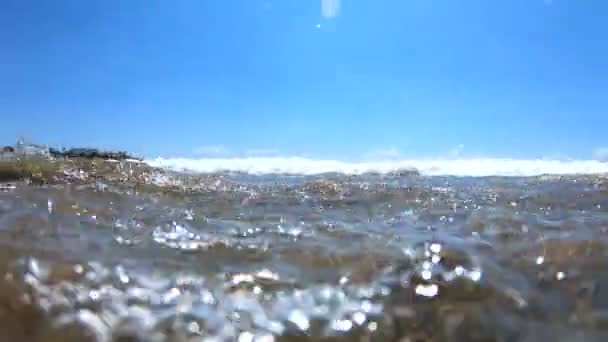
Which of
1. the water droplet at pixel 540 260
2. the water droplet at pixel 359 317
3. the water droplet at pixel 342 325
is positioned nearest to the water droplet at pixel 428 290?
the water droplet at pixel 359 317

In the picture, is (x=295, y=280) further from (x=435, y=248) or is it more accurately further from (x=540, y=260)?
(x=540, y=260)

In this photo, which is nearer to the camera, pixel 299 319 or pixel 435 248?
pixel 299 319

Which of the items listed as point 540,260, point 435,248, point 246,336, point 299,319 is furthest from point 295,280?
point 540,260

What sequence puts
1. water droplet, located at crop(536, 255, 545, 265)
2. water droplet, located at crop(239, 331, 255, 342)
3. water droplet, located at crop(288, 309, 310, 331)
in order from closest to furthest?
water droplet, located at crop(239, 331, 255, 342), water droplet, located at crop(288, 309, 310, 331), water droplet, located at crop(536, 255, 545, 265)

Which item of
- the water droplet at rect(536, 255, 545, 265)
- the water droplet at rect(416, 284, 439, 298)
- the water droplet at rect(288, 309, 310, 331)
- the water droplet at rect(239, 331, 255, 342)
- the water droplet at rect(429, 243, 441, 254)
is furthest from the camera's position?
the water droplet at rect(429, 243, 441, 254)

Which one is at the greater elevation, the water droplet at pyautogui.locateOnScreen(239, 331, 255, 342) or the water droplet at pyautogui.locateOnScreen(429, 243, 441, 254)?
the water droplet at pyautogui.locateOnScreen(429, 243, 441, 254)

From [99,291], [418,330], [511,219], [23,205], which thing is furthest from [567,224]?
[23,205]

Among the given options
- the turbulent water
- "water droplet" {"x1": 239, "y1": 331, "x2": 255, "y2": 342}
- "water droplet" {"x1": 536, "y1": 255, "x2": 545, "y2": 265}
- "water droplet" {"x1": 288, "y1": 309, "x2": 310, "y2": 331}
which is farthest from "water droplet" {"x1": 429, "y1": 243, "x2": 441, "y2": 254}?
"water droplet" {"x1": 239, "y1": 331, "x2": 255, "y2": 342}

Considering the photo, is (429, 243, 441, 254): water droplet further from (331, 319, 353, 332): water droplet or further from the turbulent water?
(331, 319, 353, 332): water droplet

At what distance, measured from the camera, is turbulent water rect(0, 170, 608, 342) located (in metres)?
2.23

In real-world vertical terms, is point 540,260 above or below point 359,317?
above

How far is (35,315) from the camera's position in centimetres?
218

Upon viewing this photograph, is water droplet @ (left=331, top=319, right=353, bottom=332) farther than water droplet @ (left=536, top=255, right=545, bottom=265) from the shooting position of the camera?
No

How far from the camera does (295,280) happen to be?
2.75 m
